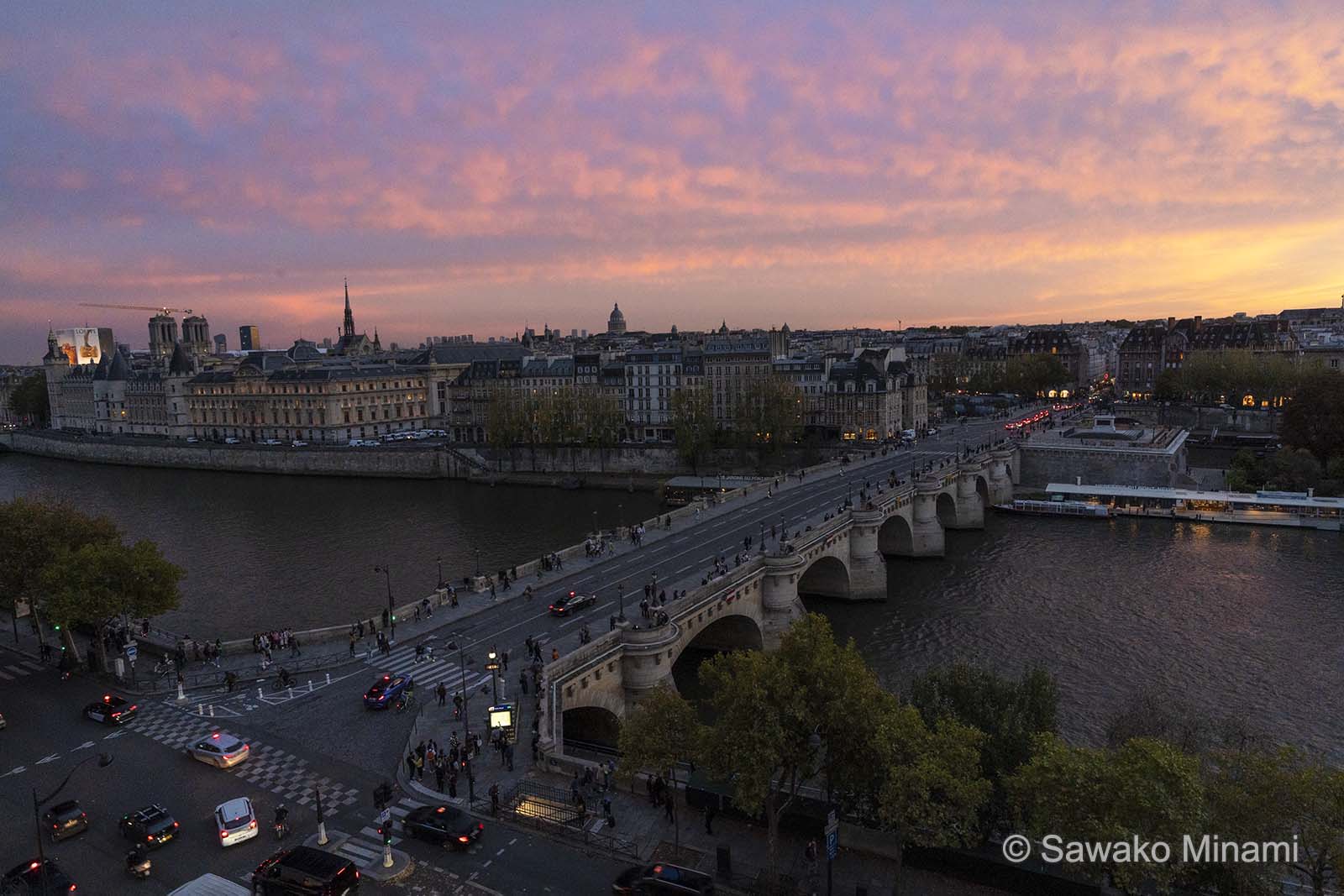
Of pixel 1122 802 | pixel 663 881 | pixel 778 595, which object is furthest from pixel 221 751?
pixel 778 595

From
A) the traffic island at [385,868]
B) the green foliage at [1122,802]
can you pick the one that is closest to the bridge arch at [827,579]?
the green foliage at [1122,802]

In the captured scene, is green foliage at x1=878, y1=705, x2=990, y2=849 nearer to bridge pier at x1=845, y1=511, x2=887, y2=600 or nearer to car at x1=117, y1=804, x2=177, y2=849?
car at x1=117, y1=804, x2=177, y2=849

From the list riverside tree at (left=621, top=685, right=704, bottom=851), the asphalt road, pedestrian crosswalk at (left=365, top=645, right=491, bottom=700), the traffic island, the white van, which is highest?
riverside tree at (left=621, top=685, right=704, bottom=851)

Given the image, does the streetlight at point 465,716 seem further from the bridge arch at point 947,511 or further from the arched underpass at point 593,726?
Answer: the bridge arch at point 947,511

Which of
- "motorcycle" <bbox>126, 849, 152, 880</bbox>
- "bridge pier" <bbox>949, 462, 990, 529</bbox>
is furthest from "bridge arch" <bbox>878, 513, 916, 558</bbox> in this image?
"motorcycle" <bbox>126, 849, 152, 880</bbox>

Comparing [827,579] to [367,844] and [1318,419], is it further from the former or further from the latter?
[1318,419]

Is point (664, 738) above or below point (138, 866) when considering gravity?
above
